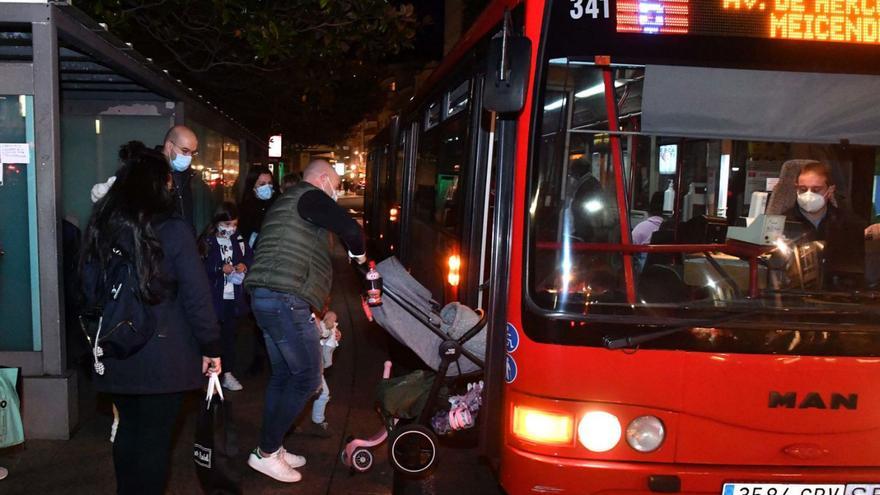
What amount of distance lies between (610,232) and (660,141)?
521 mm

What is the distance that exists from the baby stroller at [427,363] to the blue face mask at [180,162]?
5.92ft

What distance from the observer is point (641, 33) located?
3.46 metres

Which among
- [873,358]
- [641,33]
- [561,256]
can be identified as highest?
[641,33]

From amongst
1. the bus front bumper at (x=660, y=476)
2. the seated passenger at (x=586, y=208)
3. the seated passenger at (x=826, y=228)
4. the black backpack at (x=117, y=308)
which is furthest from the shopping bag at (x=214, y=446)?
the seated passenger at (x=826, y=228)

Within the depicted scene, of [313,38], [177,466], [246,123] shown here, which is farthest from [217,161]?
[246,123]

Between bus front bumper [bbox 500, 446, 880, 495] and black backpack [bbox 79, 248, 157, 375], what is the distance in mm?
1913

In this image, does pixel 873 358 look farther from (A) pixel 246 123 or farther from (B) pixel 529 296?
(A) pixel 246 123

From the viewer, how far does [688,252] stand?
11.9 feet

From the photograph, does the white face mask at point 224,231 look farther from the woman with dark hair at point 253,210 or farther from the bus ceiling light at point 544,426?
the bus ceiling light at point 544,426

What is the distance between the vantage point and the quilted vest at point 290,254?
434 centimetres

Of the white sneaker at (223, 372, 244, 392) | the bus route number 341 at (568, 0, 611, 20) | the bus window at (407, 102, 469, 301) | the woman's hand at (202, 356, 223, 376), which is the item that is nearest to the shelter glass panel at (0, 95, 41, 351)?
the white sneaker at (223, 372, 244, 392)

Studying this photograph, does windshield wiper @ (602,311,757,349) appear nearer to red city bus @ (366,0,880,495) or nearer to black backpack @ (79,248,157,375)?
red city bus @ (366,0,880,495)

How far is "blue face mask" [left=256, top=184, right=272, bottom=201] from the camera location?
306 inches

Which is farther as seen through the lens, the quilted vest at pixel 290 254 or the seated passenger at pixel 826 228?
the quilted vest at pixel 290 254
